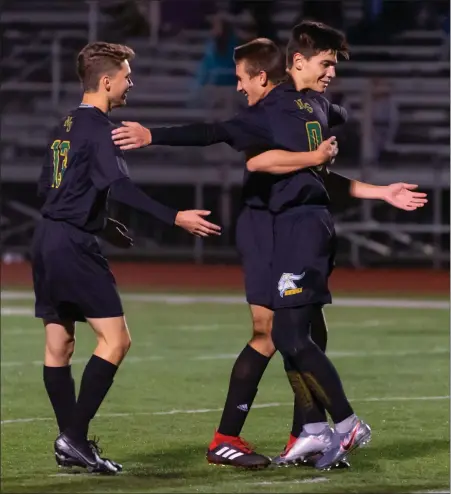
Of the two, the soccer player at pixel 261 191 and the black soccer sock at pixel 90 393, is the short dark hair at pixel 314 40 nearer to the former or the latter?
the soccer player at pixel 261 191

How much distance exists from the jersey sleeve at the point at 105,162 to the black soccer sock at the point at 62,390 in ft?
3.09

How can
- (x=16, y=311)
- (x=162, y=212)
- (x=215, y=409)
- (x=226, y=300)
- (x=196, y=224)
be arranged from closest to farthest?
(x=196, y=224) → (x=162, y=212) → (x=215, y=409) → (x=16, y=311) → (x=226, y=300)

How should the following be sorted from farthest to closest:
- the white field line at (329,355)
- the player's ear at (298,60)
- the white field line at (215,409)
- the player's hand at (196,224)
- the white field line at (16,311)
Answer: the white field line at (16,311) < the white field line at (329,355) < the white field line at (215,409) < the player's ear at (298,60) < the player's hand at (196,224)

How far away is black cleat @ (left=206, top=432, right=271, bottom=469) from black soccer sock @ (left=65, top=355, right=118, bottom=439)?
60 centimetres

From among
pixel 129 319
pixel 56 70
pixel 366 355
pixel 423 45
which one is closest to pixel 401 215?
pixel 423 45

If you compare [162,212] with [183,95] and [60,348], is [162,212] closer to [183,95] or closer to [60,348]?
[60,348]

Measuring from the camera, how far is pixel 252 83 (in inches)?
288

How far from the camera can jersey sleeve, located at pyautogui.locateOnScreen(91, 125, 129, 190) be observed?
22.9 feet

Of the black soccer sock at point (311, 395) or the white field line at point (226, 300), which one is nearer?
the black soccer sock at point (311, 395)

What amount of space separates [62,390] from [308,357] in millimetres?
1203

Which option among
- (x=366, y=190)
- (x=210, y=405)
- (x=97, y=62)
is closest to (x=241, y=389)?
(x=366, y=190)

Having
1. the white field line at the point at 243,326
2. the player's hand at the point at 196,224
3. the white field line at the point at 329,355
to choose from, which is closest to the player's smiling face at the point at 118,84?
the player's hand at the point at 196,224

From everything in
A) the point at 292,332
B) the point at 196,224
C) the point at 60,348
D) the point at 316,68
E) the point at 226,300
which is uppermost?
the point at 316,68

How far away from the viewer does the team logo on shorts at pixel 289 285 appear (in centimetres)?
701
